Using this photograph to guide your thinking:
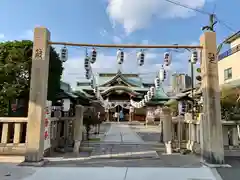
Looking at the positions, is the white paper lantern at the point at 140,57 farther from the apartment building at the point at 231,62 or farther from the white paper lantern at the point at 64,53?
the apartment building at the point at 231,62

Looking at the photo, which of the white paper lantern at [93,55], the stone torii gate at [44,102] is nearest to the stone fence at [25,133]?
the stone torii gate at [44,102]

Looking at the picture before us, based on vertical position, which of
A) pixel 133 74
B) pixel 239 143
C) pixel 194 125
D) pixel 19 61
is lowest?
pixel 239 143

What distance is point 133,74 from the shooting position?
3828 cm

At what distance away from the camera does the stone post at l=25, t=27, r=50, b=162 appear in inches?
223

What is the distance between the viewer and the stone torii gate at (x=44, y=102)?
5691mm

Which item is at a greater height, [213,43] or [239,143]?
[213,43]

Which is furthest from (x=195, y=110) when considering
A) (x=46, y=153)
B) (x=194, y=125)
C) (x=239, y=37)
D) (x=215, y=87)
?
(x=239, y=37)

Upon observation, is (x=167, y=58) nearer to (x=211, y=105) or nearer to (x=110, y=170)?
(x=211, y=105)

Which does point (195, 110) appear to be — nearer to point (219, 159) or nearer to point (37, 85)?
point (219, 159)

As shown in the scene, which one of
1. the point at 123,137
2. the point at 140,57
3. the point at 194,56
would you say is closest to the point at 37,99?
the point at 140,57

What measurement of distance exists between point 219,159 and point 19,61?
23.5 ft

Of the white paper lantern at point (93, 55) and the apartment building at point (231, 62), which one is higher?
the apartment building at point (231, 62)

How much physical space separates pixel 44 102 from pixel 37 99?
0.20m

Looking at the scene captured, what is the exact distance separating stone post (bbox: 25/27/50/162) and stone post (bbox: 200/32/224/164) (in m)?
4.24
